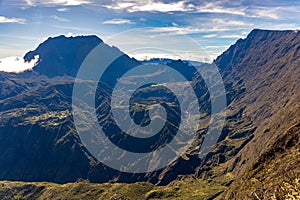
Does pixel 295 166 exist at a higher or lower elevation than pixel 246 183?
higher

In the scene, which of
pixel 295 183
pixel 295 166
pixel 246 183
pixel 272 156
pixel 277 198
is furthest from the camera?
pixel 272 156

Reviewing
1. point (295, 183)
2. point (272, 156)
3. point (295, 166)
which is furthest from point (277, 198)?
point (272, 156)

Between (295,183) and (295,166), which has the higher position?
(295,183)

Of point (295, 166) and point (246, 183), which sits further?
point (246, 183)

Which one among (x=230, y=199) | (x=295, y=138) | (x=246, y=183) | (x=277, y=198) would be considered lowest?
(x=230, y=199)

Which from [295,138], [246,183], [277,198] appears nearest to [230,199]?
[246,183]

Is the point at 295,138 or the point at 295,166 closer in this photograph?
the point at 295,166

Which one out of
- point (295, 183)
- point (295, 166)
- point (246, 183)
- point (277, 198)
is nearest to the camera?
point (295, 183)

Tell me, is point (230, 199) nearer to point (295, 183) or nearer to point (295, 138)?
point (295, 138)

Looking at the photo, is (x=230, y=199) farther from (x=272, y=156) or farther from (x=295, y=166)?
(x=295, y=166)

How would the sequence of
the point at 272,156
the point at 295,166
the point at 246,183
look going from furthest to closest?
the point at 272,156 → the point at 246,183 → the point at 295,166
